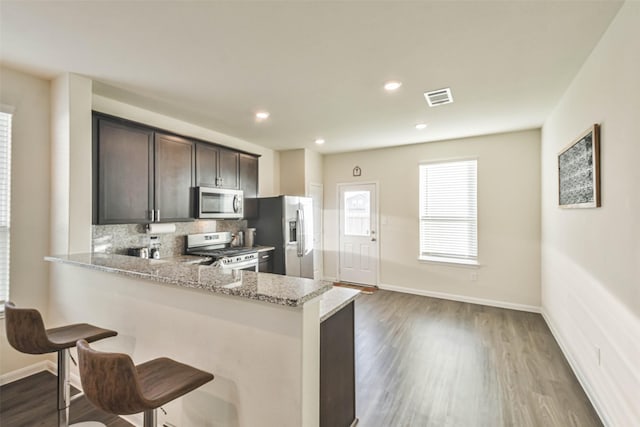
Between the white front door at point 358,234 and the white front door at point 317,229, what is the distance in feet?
1.37

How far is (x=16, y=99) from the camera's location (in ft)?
8.20

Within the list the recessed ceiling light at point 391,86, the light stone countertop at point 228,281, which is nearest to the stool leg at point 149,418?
the light stone countertop at point 228,281

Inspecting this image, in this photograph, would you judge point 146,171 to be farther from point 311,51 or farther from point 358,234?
point 358,234

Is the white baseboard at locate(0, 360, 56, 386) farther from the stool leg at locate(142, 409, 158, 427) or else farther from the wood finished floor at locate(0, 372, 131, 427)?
the stool leg at locate(142, 409, 158, 427)

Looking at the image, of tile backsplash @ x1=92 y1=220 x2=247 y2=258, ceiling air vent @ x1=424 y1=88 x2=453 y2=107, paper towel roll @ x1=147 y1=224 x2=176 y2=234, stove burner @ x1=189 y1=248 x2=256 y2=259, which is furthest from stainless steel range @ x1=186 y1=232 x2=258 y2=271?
ceiling air vent @ x1=424 y1=88 x2=453 y2=107

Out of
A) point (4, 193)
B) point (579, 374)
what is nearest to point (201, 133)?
point (4, 193)

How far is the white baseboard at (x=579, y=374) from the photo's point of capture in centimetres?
208

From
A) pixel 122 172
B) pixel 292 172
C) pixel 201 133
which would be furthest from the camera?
pixel 292 172

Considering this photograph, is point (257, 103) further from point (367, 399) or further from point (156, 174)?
point (367, 399)

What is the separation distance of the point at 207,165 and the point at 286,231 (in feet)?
5.00

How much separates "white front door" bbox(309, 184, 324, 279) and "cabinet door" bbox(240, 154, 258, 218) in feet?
4.36

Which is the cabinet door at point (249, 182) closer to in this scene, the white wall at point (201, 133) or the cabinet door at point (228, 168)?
the cabinet door at point (228, 168)

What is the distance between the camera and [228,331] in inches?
61.1

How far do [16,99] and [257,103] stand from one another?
2.02 meters
